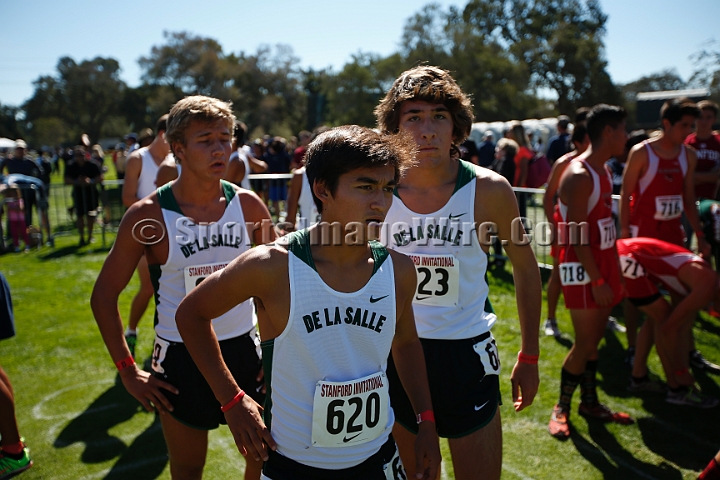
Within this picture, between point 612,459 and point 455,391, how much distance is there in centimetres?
196

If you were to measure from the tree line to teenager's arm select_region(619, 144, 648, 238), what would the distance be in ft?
166

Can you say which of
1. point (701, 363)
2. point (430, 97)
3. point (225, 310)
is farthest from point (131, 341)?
point (701, 363)

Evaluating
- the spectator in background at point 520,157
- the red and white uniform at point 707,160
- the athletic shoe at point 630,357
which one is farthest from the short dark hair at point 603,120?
the spectator in background at point 520,157

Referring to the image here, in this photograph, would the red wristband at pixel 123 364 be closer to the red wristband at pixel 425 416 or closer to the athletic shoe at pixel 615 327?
the red wristband at pixel 425 416

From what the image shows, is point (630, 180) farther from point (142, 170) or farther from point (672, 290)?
point (142, 170)

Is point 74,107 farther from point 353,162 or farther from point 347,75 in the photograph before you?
point 353,162

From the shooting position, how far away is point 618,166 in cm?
870

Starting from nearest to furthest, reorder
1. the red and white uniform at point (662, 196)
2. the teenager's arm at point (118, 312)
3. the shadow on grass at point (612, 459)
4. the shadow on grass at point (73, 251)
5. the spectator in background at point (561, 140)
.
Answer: the teenager's arm at point (118, 312)
the shadow on grass at point (612, 459)
the red and white uniform at point (662, 196)
the spectator in background at point (561, 140)
the shadow on grass at point (73, 251)

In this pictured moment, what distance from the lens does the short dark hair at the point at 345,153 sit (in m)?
1.84

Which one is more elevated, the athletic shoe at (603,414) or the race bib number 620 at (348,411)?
the race bib number 620 at (348,411)

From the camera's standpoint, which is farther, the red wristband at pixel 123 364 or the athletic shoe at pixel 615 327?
the athletic shoe at pixel 615 327

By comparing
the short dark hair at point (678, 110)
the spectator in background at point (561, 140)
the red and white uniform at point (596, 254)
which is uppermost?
the spectator in background at point (561, 140)

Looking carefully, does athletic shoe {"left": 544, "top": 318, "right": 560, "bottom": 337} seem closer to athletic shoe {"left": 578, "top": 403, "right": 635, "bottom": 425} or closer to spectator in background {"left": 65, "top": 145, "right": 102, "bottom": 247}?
athletic shoe {"left": 578, "top": 403, "right": 635, "bottom": 425}

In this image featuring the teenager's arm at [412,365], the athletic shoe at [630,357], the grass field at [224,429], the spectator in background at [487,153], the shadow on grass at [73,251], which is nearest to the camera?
the teenager's arm at [412,365]
